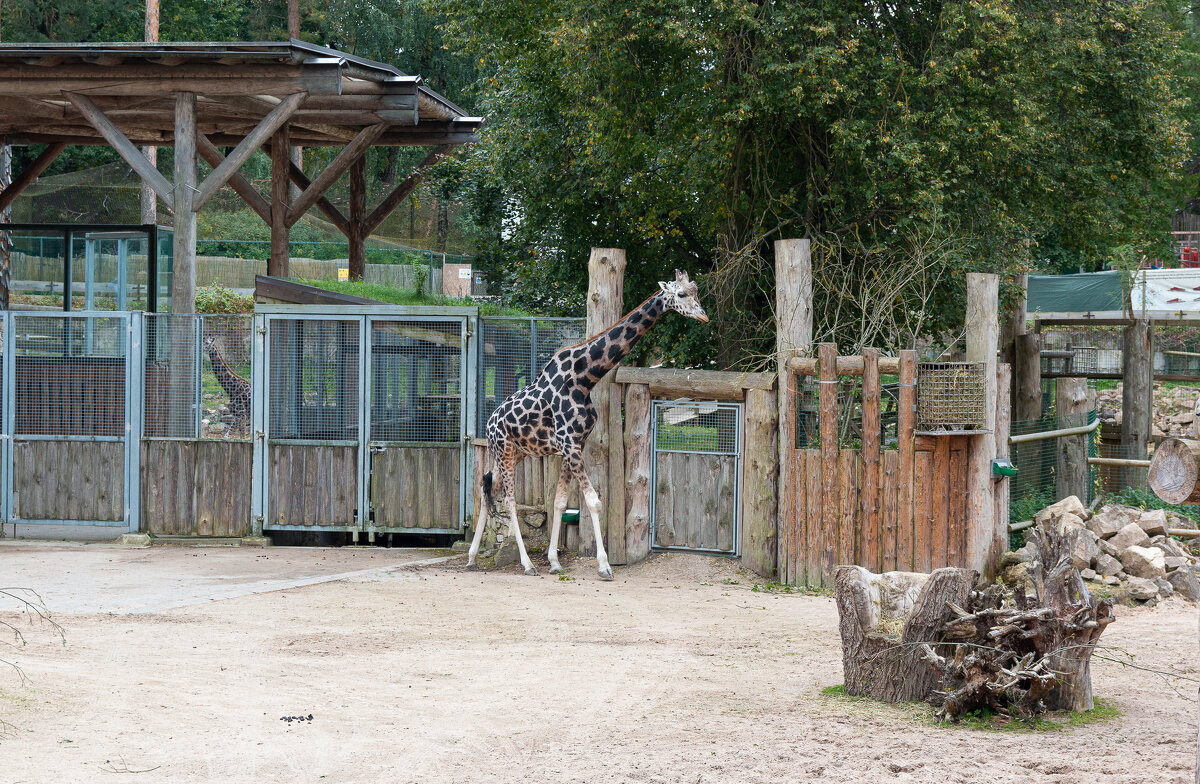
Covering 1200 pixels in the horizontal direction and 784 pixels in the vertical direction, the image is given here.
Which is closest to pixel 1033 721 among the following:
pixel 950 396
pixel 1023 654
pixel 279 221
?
pixel 1023 654

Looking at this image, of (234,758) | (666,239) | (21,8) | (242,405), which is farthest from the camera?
(21,8)

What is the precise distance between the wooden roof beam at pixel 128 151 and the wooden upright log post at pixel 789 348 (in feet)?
21.7

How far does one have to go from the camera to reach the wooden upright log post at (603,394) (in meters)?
11.3

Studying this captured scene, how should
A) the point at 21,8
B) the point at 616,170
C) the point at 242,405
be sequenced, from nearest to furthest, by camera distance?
the point at 242,405 < the point at 616,170 < the point at 21,8

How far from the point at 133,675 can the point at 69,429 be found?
259 inches

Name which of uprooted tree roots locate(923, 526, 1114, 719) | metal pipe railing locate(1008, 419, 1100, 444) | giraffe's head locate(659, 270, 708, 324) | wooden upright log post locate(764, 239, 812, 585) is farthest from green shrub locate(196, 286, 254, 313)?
uprooted tree roots locate(923, 526, 1114, 719)

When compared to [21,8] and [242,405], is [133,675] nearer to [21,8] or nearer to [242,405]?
[242,405]

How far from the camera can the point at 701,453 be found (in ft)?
36.5

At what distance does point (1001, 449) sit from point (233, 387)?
7.98 meters

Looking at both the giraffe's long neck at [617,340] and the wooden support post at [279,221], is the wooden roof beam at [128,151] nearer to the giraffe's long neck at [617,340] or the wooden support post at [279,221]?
the wooden support post at [279,221]

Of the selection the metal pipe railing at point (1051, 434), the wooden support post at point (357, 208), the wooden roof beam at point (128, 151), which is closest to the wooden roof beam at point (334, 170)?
the wooden support post at point (357, 208)

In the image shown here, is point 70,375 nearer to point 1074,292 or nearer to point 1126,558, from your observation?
point 1126,558

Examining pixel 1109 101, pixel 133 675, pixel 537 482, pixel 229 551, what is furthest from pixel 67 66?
pixel 1109 101

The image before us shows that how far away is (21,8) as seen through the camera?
34562 mm
